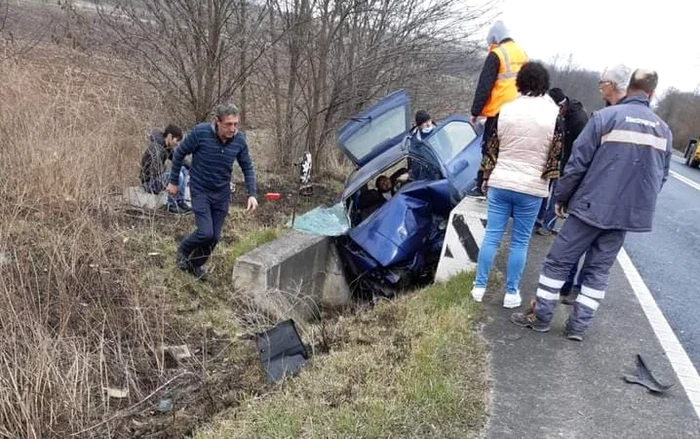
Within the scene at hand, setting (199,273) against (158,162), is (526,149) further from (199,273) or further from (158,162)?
(158,162)

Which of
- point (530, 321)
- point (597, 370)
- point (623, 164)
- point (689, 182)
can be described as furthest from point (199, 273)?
point (689, 182)

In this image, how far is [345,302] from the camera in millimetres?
5910

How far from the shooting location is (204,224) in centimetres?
513

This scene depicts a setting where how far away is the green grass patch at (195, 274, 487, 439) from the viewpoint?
2.68 meters

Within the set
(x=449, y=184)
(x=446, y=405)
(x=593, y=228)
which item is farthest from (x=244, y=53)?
(x=446, y=405)

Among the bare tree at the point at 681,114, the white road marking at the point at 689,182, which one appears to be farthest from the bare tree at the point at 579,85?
the white road marking at the point at 689,182

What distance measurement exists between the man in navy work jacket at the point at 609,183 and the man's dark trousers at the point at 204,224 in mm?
3095

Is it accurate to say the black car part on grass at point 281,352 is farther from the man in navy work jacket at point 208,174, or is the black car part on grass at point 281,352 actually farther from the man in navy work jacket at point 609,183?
the man in navy work jacket at point 609,183

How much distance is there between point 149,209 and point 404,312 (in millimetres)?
3440

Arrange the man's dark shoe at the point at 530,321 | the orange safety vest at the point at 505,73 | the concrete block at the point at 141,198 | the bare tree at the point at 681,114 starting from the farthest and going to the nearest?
the bare tree at the point at 681,114 < the concrete block at the point at 141,198 < the orange safety vest at the point at 505,73 < the man's dark shoe at the point at 530,321

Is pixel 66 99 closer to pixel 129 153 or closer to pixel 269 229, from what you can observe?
pixel 129 153

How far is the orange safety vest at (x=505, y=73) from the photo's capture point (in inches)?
187

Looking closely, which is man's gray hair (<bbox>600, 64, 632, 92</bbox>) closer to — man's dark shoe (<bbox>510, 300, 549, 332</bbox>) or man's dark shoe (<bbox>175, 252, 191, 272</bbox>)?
man's dark shoe (<bbox>510, 300, 549, 332</bbox>)

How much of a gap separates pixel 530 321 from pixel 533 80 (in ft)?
5.58
